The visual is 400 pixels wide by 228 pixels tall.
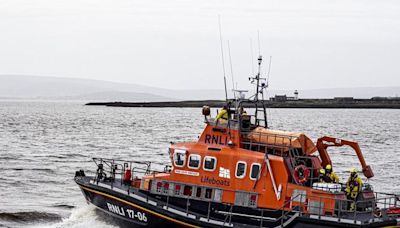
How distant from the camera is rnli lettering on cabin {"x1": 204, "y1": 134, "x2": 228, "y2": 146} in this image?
18.0 meters

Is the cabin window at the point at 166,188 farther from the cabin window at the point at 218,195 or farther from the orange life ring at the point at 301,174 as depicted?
the orange life ring at the point at 301,174

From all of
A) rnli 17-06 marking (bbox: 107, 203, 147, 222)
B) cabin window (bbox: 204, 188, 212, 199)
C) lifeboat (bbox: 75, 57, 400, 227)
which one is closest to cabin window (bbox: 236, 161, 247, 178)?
lifeboat (bbox: 75, 57, 400, 227)

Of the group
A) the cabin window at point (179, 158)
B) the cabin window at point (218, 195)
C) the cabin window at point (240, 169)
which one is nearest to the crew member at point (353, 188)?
the cabin window at point (240, 169)

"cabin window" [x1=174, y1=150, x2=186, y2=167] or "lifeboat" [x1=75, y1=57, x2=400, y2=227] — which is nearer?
"lifeboat" [x1=75, y1=57, x2=400, y2=227]

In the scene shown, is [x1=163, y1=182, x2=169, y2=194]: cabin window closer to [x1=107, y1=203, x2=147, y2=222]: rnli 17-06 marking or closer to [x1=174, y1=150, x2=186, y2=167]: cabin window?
[x1=174, y1=150, x2=186, y2=167]: cabin window

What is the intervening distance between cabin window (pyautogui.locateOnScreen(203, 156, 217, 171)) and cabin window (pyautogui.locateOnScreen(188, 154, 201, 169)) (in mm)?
213

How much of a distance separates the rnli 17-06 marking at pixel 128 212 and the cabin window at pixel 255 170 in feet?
10.4

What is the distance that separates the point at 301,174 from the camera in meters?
17.3

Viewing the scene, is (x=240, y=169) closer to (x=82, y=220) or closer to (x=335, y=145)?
(x=335, y=145)

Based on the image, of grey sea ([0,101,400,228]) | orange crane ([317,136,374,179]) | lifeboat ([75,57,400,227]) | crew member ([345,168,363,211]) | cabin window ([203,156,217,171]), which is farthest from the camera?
grey sea ([0,101,400,228])

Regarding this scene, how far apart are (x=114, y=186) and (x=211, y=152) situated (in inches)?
125

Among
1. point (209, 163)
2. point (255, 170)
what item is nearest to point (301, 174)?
point (255, 170)

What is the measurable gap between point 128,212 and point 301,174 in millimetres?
4930

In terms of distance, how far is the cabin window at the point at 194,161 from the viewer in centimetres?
1794
